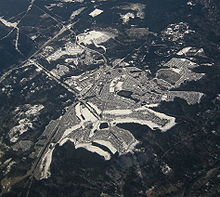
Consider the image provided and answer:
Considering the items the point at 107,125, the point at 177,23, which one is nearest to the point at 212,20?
the point at 177,23

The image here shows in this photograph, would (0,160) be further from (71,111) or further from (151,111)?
(151,111)

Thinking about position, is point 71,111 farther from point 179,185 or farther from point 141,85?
point 179,185

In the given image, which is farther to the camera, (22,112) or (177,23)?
(177,23)

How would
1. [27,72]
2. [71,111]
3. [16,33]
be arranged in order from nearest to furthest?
[71,111]
[27,72]
[16,33]

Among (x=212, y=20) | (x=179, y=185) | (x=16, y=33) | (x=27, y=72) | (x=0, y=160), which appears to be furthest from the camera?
(x=16, y=33)

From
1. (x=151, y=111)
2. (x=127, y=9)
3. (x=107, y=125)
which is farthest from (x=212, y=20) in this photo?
(x=107, y=125)

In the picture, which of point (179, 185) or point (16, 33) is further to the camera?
point (16, 33)
